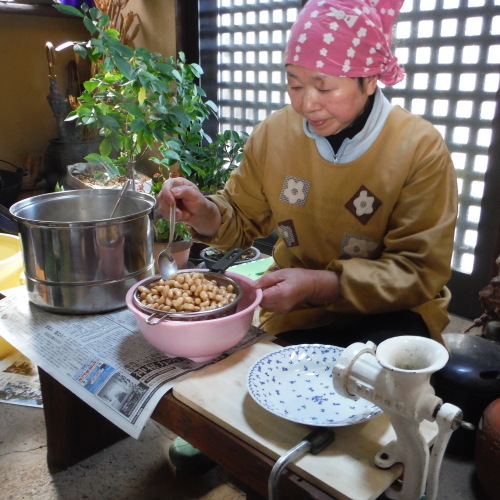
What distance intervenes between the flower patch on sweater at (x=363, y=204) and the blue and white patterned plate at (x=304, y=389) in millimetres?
395

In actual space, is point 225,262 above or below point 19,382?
above

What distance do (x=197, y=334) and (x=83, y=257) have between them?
0.42 metres

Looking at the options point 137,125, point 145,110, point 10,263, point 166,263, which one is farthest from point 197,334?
point 145,110

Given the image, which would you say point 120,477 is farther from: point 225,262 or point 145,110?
point 145,110

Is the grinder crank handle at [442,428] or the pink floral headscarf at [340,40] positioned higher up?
the pink floral headscarf at [340,40]

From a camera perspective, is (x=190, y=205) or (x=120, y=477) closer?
(x=190, y=205)

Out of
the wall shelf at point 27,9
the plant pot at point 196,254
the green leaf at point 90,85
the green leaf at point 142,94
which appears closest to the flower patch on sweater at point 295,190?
the green leaf at point 142,94

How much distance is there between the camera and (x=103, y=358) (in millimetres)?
1206

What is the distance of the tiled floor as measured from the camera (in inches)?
60.7

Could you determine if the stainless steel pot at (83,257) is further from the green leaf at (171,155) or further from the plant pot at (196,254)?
the plant pot at (196,254)

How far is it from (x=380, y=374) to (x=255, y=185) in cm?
91

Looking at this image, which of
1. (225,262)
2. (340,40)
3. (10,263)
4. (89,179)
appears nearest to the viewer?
(340,40)

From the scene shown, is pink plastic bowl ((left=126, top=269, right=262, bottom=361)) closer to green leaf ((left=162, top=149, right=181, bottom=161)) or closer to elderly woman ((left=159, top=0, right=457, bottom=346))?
elderly woman ((left=159, top=0, right=457, bottom=346))

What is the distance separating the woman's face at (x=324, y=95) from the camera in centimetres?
123
